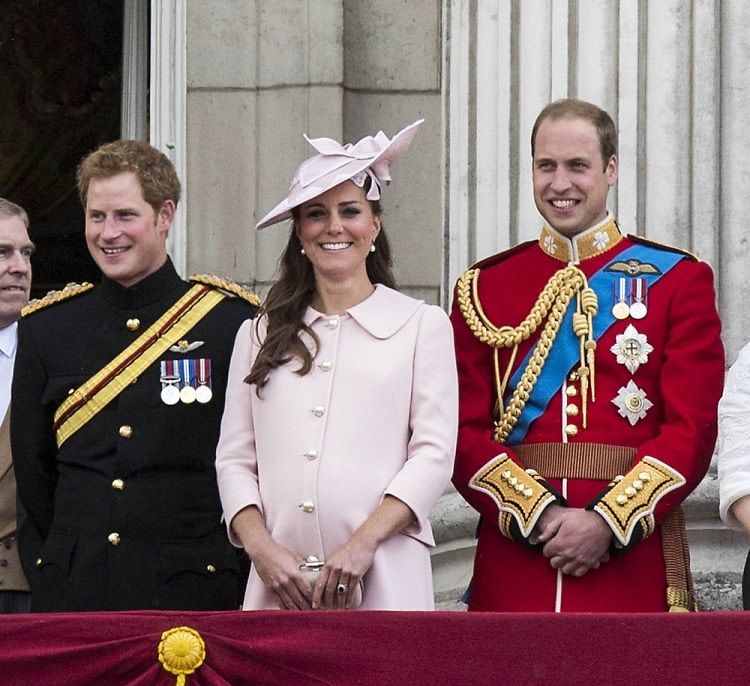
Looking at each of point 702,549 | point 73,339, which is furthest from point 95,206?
point 702,549

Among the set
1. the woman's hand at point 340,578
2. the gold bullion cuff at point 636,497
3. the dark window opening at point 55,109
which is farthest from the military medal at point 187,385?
the dark window opening at point 55,109

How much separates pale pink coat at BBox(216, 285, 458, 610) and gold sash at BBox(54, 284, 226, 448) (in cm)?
29

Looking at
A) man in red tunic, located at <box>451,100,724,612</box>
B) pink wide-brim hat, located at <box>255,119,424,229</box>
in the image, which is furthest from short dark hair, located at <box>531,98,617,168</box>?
pink wide-brim hat, located at <box>255,119,424,229</box>

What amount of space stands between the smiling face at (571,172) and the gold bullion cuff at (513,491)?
604 millimetres

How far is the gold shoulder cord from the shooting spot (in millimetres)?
4559

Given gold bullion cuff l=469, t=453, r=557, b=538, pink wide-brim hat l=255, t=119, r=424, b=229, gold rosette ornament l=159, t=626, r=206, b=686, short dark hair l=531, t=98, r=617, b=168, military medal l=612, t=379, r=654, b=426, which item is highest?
short dark hair l=531, t=98, r=617, b=168

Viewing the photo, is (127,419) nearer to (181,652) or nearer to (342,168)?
(342,168)

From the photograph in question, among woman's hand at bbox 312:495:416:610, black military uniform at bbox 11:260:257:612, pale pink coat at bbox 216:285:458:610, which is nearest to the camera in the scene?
woman's hand at bbox 312:495:416:610

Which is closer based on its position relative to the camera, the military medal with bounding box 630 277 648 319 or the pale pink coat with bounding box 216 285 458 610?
the pale pink coat with bounding box 216 285 458 610

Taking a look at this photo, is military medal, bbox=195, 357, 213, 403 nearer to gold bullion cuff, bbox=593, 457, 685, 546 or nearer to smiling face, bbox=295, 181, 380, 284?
smiling face, bbox=295, 181, 380, 284

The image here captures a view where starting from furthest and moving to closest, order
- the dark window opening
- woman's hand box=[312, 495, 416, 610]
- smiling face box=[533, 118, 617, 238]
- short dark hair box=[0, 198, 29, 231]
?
the dark window opening
short dark hair box=[0, 198, 29, 231]
smiling face box=[533, 118, 617, 238]
woman's hand box=[312, 495, 416, 610]

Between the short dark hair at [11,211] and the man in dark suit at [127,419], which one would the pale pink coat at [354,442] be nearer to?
the man in dark suit at [127,419]

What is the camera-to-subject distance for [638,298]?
4.55 metres

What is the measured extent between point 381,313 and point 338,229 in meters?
0.21
